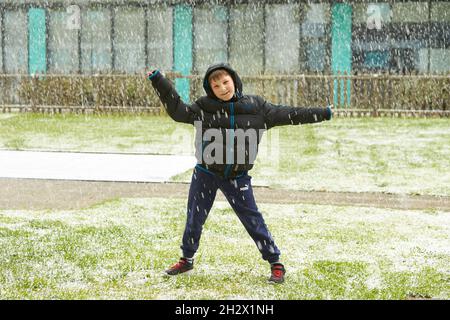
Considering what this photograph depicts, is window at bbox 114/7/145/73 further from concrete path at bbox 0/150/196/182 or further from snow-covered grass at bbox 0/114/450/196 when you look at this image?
concrete path at bbox 0/150/196/182

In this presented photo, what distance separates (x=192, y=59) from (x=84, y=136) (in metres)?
8.55

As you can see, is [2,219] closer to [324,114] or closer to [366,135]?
[324,114]

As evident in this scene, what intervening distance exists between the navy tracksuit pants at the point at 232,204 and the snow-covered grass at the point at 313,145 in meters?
4.08

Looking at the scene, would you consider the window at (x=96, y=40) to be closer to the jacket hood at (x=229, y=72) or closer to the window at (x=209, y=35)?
the window at (x=209, y=35)

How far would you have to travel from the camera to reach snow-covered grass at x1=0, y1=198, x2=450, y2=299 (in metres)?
4.65

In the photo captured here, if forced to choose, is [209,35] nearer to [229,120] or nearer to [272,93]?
[272,93]

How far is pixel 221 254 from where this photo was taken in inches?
219

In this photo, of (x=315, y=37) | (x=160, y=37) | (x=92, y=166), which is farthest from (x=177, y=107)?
(x=160, y=37)

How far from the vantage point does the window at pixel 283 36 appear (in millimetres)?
21766

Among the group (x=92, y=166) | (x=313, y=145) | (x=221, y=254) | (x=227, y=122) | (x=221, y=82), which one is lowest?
(x=221, y=254)

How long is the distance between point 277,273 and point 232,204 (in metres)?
0.56

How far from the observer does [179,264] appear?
4988 millimetres

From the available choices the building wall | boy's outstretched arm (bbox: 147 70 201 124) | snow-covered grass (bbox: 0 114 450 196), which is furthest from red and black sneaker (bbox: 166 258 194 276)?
the building wall
